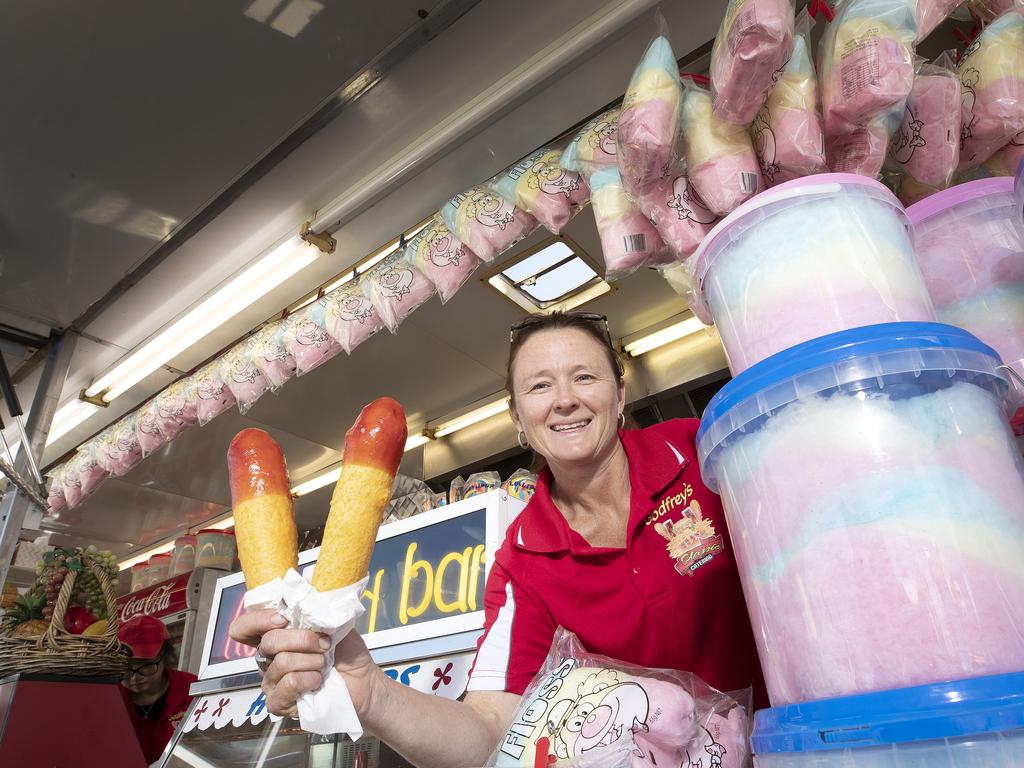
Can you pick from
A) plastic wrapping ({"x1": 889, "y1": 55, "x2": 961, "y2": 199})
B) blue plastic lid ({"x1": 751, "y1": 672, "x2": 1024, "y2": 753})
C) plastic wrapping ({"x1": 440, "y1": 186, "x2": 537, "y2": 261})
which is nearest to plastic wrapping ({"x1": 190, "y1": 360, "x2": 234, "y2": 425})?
plastic wrapping ({"x1": 440, "y1": 186, "x2": 537, "y2": 261})

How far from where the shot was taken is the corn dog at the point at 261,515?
84 cm

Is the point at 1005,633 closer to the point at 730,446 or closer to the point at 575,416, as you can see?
the point at 730,446

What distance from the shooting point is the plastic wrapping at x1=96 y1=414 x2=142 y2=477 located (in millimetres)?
3465

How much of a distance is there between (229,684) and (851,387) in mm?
2516

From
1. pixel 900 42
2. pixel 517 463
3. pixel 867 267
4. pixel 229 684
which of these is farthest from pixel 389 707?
pixel 517 463

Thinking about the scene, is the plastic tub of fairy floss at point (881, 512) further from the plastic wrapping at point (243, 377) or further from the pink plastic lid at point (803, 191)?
the plastic wrapping at point (243, 377)

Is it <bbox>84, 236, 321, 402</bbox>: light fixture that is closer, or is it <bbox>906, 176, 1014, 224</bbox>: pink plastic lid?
<bbox>906, 176, 1014, 224</bbox>: pink plastic lid

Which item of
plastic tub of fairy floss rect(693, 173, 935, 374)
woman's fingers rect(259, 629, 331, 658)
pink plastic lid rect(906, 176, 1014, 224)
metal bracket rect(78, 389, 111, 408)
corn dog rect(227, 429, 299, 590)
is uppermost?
metal bracket rect(78, 389, 111, 408)

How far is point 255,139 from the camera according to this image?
7.77ft

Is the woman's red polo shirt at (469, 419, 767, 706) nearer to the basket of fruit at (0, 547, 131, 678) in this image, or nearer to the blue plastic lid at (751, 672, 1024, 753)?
the blue plastic lid at (751, 672, 1024, 753)

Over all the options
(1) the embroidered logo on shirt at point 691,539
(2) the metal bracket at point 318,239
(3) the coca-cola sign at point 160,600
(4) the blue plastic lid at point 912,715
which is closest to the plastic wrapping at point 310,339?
(2) the metal bracket at point 318,239

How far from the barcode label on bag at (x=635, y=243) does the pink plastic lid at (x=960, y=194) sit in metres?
0.53

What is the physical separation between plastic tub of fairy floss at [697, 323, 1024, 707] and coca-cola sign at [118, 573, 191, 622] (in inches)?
179

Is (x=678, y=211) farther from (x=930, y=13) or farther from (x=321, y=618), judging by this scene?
(x=321, y=618)
